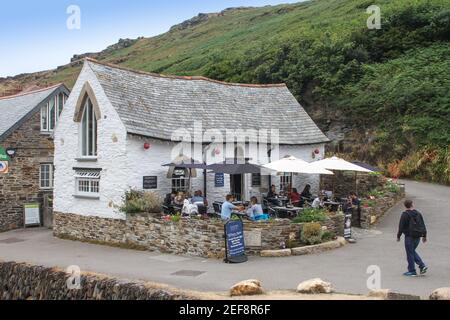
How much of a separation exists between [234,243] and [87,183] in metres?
7.99

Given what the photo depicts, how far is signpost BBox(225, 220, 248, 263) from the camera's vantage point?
14703 millimetres

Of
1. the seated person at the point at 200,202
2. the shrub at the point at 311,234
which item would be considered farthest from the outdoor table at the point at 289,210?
the seated person at the point at 200,202

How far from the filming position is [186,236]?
16.1 meters

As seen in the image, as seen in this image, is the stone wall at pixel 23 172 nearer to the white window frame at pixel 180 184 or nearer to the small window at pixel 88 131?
the small window at pixel 88 131

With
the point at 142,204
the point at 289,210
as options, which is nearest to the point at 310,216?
the point at 289,210

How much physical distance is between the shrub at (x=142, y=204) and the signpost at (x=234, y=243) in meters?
3.90

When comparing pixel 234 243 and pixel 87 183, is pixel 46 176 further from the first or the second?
pixel 234 243

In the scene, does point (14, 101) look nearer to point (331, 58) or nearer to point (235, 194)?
point (235, 194)

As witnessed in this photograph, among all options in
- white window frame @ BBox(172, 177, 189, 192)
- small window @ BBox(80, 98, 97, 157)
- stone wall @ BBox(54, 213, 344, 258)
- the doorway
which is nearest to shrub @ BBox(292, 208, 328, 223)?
stone wall @ BBox(54, 213, 344, 258)

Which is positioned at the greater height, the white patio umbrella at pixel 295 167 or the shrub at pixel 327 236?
the white patio umbrella at pixel 295 167

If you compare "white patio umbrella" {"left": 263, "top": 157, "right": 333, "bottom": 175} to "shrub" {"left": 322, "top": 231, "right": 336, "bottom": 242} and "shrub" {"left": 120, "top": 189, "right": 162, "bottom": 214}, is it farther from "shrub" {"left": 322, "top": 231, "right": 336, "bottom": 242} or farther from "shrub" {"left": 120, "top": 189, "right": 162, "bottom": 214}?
"shrub" {"left": 120, "top": 189, "right": 162, "bottom": 214}

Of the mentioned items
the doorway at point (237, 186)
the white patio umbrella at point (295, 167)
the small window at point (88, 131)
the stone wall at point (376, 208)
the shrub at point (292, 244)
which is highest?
the small window at point (88, 131)

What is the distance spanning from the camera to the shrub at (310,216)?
16.4m
